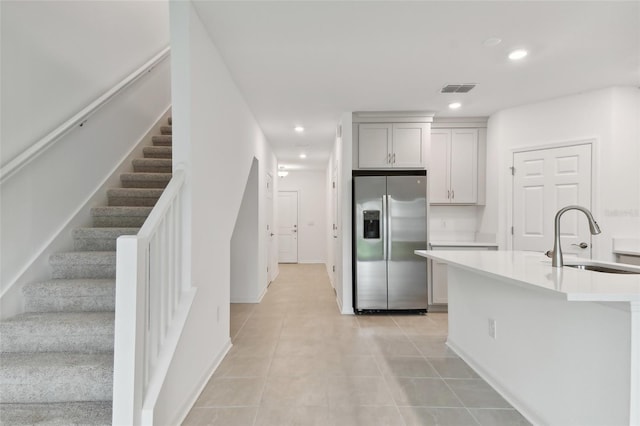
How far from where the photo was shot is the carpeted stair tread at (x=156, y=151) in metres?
3.53

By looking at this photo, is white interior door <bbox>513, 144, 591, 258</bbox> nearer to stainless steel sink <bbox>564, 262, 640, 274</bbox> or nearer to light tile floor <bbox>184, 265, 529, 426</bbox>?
light tile floor <bbox>184, 265, 529, 426</bbox>

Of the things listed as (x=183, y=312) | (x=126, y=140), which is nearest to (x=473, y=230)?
(x=183, y=312)

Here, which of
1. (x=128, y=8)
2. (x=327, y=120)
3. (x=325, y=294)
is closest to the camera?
(x=128, y=8)

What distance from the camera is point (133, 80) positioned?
3.07m

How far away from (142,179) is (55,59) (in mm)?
1146

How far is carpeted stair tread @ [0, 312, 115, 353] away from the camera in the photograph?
73.5 inches

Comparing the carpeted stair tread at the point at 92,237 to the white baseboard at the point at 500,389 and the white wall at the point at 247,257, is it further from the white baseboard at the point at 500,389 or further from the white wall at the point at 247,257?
the white baseboard at the point at 500,389

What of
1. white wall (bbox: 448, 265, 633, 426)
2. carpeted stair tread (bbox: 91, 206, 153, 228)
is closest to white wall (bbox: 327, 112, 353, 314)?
white wall (bbox: 448, 265, 633, 426)

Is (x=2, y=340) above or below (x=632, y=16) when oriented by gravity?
below

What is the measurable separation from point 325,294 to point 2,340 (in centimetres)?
399

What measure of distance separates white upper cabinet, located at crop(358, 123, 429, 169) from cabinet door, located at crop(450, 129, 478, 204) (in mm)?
578

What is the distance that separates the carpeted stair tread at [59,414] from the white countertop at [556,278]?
2.14 m

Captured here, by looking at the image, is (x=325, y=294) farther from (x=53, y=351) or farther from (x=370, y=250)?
(x=53, y=351)

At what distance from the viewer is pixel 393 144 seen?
4227mm
